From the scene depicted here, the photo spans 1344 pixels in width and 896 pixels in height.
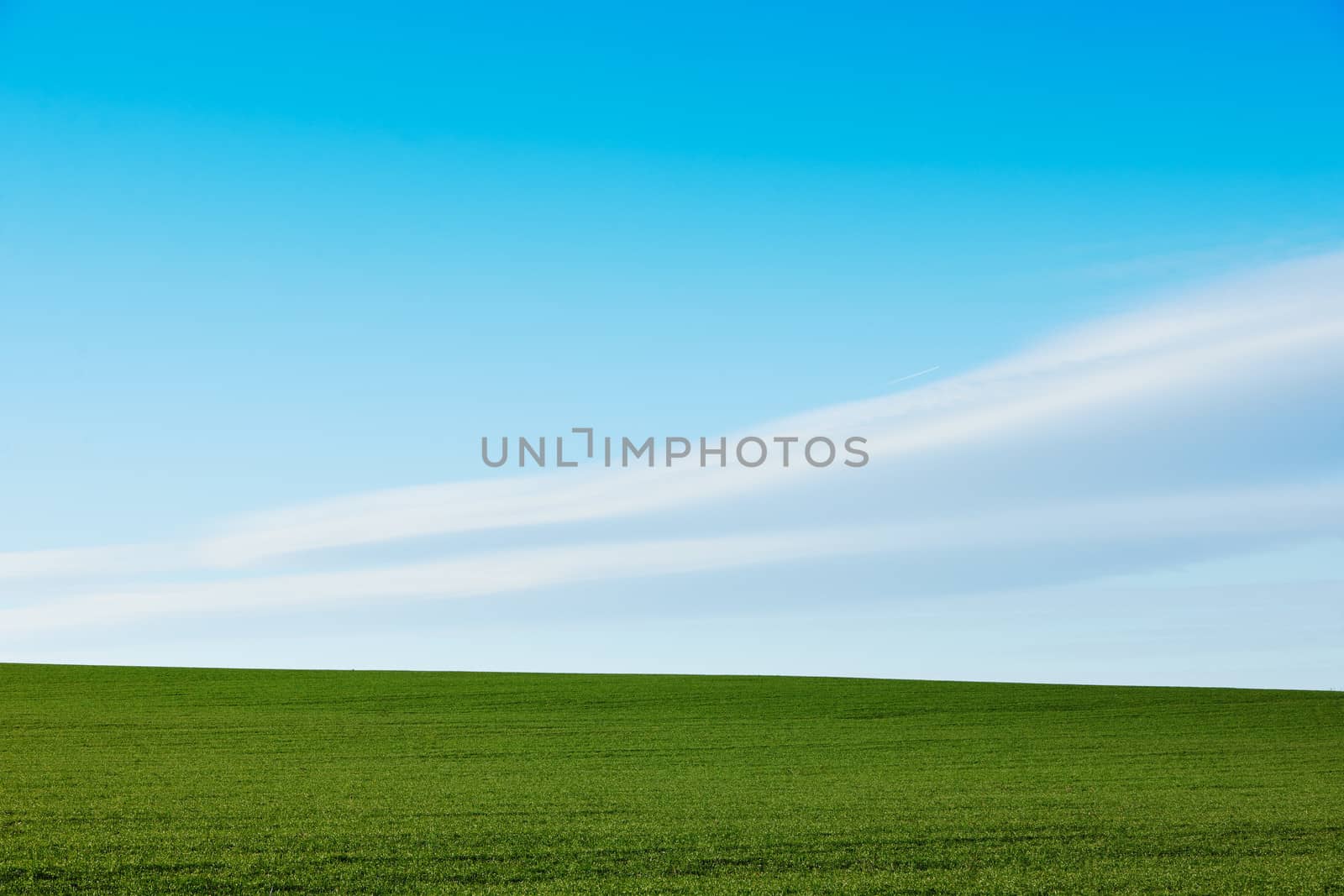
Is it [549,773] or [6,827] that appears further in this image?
[549,773]

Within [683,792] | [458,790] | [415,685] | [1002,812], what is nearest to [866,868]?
[1002,812]

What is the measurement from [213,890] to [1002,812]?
11583mm

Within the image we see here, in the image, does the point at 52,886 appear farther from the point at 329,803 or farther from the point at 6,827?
the point at 329,803

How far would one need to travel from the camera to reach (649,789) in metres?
20.0

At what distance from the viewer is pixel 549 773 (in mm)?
22094

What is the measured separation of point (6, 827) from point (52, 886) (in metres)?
3.85

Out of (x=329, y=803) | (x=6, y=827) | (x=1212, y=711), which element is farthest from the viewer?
(x=1212, y=711)

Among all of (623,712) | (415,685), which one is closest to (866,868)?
(623,712)

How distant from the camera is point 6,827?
1489 centimetres

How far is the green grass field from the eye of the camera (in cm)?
1301

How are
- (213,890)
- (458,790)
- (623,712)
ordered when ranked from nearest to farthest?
(213,890), (458,790), (623,712)

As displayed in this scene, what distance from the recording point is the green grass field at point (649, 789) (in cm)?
1301

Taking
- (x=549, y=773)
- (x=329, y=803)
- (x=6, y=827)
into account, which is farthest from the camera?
(x=549, y=773)

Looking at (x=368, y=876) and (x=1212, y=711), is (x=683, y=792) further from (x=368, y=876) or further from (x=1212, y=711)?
(x=1212, y=711)
